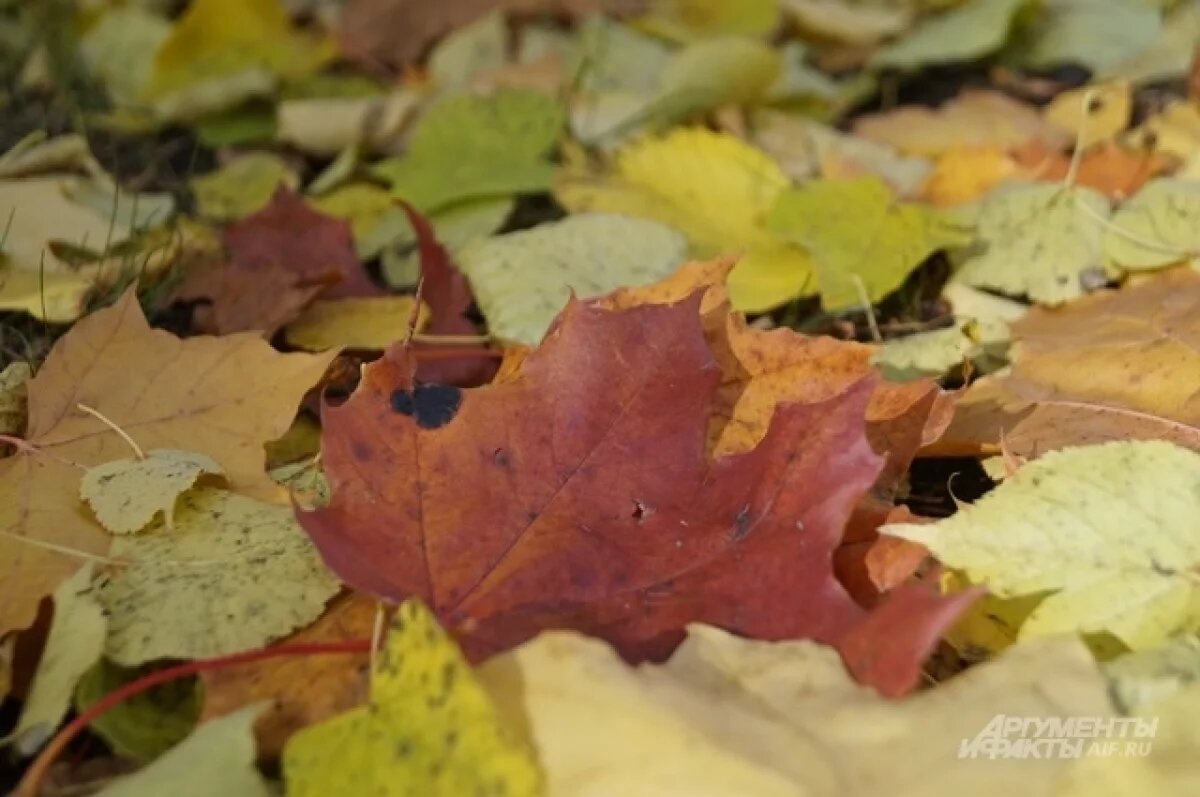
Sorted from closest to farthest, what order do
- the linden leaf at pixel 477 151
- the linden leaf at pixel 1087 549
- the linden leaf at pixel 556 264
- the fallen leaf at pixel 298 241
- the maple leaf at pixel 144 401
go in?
the linden leaf at pixel 1087 549
the maple leaf at pixel 144 401
the linden leaf at pixel 556 264
the fallen leaf at pixel 298 241
the linden leaf at pixel 477 151

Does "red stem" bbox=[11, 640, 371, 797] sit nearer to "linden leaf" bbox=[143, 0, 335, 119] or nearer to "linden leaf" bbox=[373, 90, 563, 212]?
"linden leaf" bbox=[373, 90, 563, 212]

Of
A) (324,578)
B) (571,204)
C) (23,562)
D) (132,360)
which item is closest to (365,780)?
(324,578)

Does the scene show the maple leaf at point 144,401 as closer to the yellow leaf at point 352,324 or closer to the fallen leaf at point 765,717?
the yellow leaf at point 352,324

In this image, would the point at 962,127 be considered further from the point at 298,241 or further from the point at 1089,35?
the point at 298,241

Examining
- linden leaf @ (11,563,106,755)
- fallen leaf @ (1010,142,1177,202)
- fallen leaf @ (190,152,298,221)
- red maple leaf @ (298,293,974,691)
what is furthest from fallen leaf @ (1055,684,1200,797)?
fallen leaf @ (190,152,298,221)

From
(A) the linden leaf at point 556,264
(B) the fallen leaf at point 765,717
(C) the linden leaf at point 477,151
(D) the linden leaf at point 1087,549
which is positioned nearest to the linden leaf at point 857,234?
(A) the linden leaf at point 556,264

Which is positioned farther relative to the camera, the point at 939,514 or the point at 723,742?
the point at 939,514

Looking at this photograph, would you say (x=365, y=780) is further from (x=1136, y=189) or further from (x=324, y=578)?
(x=1136, y=189)
